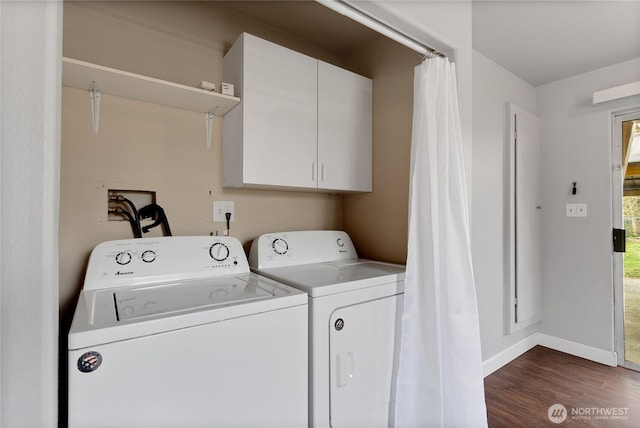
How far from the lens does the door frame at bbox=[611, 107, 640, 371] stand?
2582mm

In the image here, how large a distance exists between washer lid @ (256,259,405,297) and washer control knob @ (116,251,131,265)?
0.65 meters

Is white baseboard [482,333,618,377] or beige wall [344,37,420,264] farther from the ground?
beige wall [344,37,420,264]

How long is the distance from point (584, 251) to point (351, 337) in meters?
2.50

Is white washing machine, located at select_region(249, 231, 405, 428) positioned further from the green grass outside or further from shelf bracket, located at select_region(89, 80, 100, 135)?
the green grass outside

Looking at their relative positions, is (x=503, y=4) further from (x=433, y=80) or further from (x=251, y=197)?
(x=251, y=197)

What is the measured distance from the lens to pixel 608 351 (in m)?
2.61

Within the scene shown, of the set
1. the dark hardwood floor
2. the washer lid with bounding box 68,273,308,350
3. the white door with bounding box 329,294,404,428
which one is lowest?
the dark hardwood floor

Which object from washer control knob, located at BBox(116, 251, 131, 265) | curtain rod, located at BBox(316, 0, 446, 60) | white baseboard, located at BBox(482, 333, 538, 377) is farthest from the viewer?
white baseboard, located at BBox(482, 333, 538, 377)

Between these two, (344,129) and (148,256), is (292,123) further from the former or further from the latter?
(148,256)

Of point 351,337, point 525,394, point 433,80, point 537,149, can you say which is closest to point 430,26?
point 433,80

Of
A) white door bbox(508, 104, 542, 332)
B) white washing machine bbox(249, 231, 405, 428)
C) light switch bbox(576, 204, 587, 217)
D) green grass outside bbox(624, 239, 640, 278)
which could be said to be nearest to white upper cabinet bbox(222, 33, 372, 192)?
white washing machine bbox(249, 231, 405, 428)

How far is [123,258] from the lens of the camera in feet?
4.82

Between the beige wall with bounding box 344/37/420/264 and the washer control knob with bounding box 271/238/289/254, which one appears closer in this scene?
the washer control knob with bounding box 271/238/289/254

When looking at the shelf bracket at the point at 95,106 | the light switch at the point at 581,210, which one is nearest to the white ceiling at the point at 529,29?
the shelf bracket at the point at 95,106
